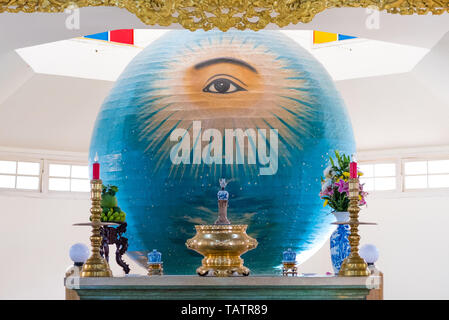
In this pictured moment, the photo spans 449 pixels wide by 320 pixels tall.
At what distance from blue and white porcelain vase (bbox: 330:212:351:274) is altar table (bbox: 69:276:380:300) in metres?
0.86

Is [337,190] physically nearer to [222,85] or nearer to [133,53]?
[222,85]

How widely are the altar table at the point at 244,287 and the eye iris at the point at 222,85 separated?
2.86m

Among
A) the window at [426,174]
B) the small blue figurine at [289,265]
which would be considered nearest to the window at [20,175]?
the window at [426,174]

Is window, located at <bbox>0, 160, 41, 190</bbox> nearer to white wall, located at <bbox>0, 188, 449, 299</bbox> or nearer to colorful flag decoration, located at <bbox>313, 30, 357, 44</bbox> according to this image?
white wall, located at <bbox>0, 188, 449, 299</bbox>

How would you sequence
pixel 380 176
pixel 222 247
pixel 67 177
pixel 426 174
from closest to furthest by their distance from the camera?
pixel 222 247
pixel 426 174
pixel 67 177
pixel 380 176

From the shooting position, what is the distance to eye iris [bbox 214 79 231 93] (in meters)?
6.17

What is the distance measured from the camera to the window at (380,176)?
986 cm

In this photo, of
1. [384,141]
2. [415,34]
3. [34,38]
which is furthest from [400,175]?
[34,38]

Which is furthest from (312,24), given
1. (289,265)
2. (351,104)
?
(351,104)

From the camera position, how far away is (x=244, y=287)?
137 inches

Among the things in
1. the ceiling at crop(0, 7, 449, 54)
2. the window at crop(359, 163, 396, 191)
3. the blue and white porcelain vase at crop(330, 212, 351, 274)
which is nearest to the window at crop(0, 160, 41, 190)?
the ceiling at crop(0, 7, 449, 54)

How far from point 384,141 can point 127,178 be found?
14.8 ft

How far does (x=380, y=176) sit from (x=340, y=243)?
5.64 m

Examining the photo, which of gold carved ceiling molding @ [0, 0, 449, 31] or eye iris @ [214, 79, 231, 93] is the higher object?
gold carved ceiling molding @ [0, 0, 449, 31]
